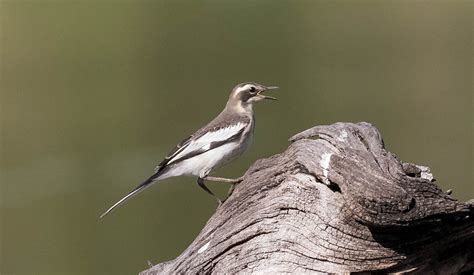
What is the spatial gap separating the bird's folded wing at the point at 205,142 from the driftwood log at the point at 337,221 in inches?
94.5

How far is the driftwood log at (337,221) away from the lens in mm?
6961

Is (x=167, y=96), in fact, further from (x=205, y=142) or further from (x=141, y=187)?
(x=141, y=187)

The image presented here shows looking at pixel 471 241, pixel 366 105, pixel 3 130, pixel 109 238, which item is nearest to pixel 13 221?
pixel 109 238

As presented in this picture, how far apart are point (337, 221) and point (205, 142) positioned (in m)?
3.43

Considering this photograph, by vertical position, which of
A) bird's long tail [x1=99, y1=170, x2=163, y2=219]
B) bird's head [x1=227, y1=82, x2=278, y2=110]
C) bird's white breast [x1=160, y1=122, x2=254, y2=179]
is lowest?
bird's long tail [x1=99, y1=170, x2=163, y2=219]

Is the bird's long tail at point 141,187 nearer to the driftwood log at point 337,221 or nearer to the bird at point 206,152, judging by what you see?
the bird at point 206,152

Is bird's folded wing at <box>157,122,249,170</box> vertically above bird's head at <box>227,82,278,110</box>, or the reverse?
bird's head at <box>227,82,278,110</box>

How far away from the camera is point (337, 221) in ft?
23.8

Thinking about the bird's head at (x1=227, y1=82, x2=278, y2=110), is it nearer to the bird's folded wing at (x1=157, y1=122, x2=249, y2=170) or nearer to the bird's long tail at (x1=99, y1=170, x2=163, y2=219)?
the bird's folded wing at (x1=157, y1=122, x2=249, y2=170)

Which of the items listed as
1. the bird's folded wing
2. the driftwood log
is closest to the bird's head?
the bird's folded wing

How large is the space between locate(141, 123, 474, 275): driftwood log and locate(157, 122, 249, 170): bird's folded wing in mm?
2400

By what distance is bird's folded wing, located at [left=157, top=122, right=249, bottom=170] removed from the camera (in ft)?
34.0

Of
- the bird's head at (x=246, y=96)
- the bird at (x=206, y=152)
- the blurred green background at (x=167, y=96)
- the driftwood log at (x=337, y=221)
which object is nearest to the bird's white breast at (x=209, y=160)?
the bird at (x=206, y=152)

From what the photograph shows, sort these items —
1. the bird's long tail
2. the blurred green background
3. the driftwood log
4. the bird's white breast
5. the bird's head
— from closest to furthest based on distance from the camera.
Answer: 1. the driftwood log
2. the bird's long tail
3. the bird's white breast
4. the bird's head
5. the blurred green background
